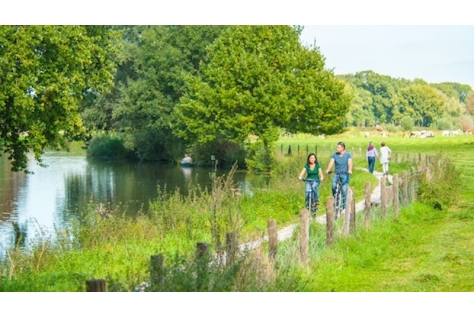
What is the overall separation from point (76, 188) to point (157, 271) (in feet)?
96.1

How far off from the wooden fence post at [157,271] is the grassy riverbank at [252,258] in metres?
0.24

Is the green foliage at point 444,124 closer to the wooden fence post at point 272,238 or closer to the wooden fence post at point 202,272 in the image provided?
the wooden fence post at point 272,238

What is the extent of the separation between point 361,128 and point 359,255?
7276 cm

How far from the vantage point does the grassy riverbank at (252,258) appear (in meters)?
12.3

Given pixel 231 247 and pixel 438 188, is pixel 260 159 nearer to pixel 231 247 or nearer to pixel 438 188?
pixel 438 188

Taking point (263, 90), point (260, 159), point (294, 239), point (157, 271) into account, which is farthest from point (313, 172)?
point (260, 159)

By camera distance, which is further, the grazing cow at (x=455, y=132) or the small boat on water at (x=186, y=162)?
the grazing cow at (x=455, y=132)

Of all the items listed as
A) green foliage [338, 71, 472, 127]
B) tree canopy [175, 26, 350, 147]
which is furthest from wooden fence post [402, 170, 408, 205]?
green foliage [338, 71, 472, 127]

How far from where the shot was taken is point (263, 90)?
160 ft

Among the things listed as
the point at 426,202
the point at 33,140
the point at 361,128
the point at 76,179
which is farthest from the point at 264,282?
the point at 361,128

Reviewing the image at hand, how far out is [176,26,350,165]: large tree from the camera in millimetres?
49281

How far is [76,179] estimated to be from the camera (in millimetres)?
44125

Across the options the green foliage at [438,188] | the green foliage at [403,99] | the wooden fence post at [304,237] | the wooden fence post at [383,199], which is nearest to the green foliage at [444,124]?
the green foliage at [403,99]

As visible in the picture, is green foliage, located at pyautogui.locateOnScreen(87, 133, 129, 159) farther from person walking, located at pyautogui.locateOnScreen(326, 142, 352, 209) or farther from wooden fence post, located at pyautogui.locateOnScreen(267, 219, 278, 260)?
wooden fence post, located at pyautogui.locateOnScreen(267, 219, 278, 260)
